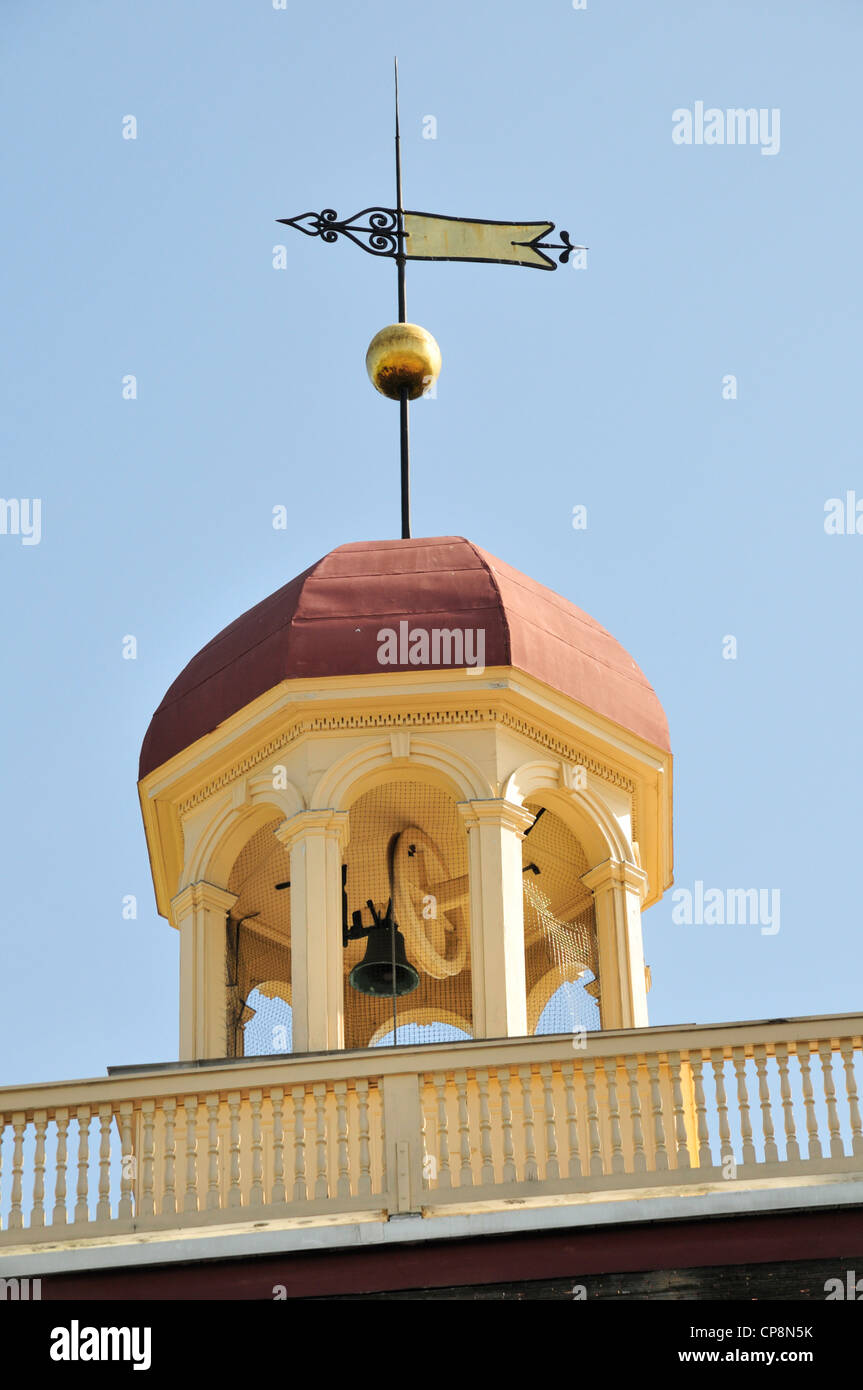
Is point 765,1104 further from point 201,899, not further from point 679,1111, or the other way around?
point 201,899

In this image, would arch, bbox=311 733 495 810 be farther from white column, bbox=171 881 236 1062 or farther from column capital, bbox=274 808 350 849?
white column, bbox=171 881 236 1062

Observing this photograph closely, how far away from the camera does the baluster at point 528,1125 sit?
→ 17578 millimetres

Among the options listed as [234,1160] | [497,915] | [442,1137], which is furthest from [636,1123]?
[497,915]

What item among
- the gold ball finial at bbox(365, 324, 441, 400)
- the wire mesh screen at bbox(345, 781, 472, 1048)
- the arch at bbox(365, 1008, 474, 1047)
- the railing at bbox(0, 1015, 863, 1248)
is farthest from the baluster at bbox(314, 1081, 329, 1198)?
the gold ball finial at bbox(365, 324, 441, 400)

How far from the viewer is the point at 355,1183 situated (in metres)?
17.6

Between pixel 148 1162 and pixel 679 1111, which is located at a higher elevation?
pixel 679 1111

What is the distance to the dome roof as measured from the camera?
71.6 ft

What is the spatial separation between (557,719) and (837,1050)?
4898mm

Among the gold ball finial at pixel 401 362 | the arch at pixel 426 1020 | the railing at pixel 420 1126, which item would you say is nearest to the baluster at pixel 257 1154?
the railing at pixel 420 1126

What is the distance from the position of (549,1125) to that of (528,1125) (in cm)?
15

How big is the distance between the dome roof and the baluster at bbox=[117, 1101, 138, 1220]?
4.72m

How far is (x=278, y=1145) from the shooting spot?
58.3 feet
